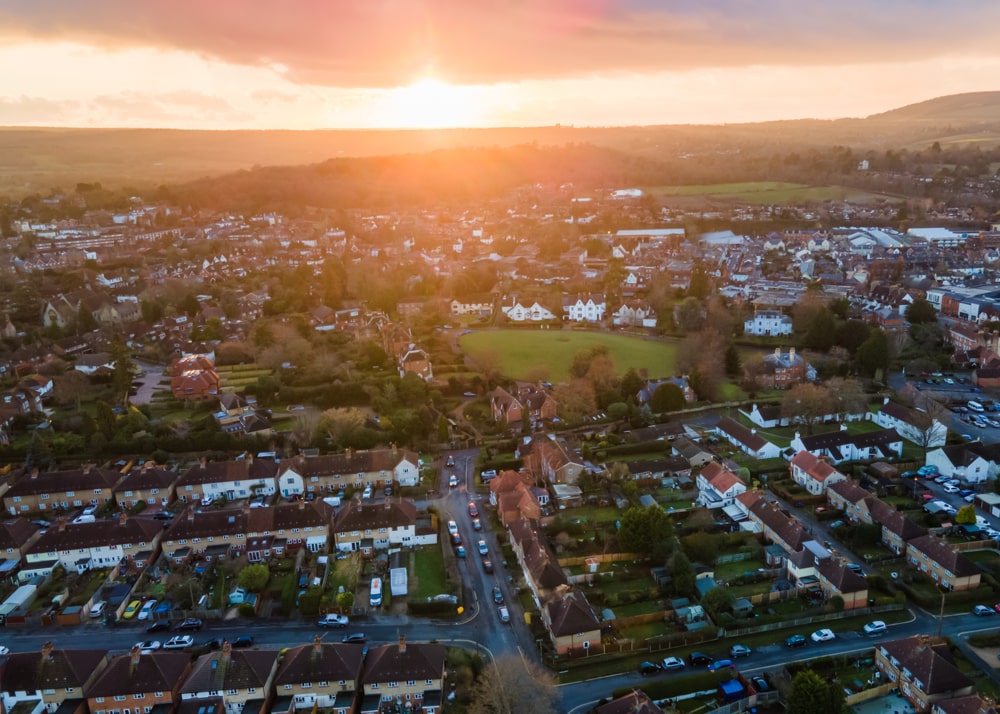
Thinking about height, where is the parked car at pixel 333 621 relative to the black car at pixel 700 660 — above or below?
below

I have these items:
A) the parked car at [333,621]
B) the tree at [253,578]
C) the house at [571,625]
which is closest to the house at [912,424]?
the house at [571,625]

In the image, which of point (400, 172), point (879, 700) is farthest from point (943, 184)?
point (879, 700)

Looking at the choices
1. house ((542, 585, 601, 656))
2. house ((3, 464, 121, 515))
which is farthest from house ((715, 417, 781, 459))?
house ((3, 464, 121, 515))

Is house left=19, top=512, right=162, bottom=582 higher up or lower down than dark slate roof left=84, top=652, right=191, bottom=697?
lower down

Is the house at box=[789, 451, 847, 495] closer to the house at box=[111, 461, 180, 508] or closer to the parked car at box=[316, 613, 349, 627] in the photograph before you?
the parked car at box=[316, 613, 349, 627]

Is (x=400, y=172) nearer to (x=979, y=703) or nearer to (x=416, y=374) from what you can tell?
(x=416, y=374)

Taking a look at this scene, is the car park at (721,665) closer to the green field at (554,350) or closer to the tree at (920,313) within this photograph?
the green field at (554,350)

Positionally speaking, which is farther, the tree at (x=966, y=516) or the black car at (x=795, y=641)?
the tree at (x=966, y=516)
